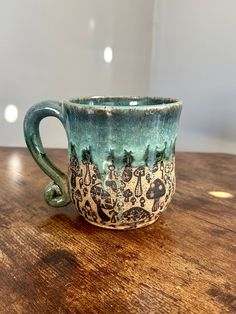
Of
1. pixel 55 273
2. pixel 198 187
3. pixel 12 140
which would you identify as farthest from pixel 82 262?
pixel 12 140

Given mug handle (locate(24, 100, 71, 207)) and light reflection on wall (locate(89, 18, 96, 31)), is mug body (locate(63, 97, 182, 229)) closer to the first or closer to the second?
mug handle (locate(24, 100, 71, 207))

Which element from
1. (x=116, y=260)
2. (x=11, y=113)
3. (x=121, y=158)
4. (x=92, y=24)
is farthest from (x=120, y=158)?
(x=92, y=24)

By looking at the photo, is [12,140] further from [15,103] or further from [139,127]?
[139,127]

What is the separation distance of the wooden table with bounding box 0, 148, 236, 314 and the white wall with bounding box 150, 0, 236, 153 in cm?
75

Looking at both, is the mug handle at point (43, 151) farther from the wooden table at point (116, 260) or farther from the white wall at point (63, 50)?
the white wall at point (63, 50)

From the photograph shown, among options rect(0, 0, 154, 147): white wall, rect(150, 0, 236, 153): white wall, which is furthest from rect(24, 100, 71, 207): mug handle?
rect(150, 0, 236, 153): white wall

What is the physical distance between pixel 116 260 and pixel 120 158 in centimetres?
11

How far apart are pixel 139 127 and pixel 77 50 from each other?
935mm

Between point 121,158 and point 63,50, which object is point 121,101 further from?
point 63,50

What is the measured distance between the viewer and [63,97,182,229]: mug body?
367mm

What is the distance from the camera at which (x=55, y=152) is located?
2.60 feet

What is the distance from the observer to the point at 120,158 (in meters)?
0.38

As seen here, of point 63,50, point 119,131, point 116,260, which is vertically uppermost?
point 63,50

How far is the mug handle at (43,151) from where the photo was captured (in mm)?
418
